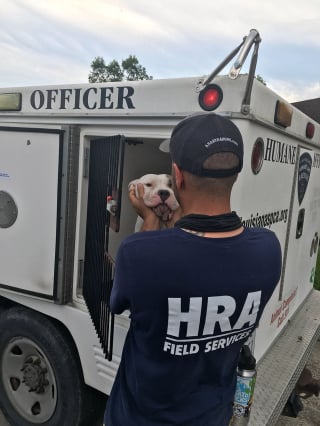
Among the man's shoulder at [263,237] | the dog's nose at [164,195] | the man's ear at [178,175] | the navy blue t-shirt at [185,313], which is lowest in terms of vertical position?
the navy blue t-shirt at [185,313]

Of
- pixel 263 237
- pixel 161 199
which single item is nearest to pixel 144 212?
pixel 161 199

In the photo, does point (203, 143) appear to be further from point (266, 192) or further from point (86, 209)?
point (86, 209)

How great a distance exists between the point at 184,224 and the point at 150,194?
1.05 m

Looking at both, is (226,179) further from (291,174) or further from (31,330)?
(31,330)

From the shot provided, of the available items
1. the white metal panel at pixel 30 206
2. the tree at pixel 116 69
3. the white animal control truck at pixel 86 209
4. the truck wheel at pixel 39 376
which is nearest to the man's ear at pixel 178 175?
the white animal control truck at pixel 86 209

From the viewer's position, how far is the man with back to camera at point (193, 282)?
3.85 feet

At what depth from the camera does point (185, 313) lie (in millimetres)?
1199

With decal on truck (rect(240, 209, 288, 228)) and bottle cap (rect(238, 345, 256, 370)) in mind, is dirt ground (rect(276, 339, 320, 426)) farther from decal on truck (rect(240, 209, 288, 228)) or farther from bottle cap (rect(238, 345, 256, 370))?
bottle cap (rect(238, 345, 256, 370))

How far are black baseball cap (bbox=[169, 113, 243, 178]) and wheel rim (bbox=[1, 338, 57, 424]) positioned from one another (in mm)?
1878

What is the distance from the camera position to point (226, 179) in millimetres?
1204

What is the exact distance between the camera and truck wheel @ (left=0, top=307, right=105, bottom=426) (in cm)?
245

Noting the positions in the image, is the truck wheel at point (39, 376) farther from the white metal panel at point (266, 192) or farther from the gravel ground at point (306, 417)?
the white metal panel at point (266, 192)

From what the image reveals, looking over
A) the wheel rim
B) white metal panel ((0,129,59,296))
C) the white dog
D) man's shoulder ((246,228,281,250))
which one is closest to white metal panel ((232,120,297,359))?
the white dog

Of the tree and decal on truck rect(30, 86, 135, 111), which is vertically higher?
the tree
